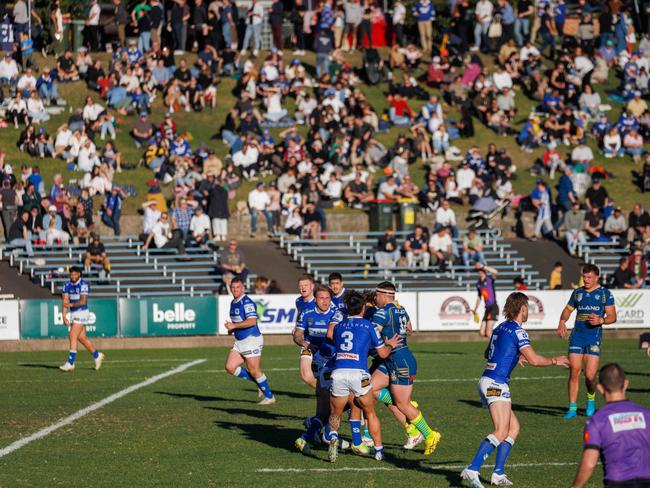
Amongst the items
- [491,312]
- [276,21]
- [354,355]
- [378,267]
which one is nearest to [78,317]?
[491,312]

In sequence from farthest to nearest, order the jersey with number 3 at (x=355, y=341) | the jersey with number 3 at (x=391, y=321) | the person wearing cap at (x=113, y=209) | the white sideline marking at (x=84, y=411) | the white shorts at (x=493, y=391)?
the person wearing cap at (x=113, y=209) → the white sideline marking at (x=84, y=411) → the jersey with number 3 at (x=391, y=321) → the jersey with number 3 at (x=355, y=341) → the white shorts at (x=493, y=391)

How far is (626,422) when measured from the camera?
803 cm

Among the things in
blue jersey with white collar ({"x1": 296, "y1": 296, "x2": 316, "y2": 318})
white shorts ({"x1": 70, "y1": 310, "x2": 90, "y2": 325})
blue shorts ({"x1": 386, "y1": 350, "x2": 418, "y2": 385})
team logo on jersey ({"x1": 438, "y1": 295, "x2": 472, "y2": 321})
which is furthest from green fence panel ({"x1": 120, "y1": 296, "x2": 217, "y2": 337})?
blue shorts ({"x1": 386, "y1": 350, "x2": 418, "y2": 385})

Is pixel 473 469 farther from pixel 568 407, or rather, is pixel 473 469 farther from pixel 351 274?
pixel 351 274

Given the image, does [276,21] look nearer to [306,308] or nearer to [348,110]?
[348,110]

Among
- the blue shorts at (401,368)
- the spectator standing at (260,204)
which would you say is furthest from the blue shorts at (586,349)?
the spectator standing at (260,204)

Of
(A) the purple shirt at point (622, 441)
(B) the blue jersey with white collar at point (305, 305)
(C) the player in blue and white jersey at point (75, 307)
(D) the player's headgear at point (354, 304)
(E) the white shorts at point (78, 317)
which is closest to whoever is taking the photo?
(A) the purple shirt at point (622, 441)

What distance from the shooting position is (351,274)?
33562 mm

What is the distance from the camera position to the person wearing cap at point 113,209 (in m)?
34.8

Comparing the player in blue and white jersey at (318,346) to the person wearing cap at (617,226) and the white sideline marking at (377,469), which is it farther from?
the person wearing cap at (617,226)

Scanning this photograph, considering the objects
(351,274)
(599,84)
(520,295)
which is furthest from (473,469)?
(599,84)

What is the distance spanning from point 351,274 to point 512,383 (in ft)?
41.1

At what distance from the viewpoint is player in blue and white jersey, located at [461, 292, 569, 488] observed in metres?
11.9

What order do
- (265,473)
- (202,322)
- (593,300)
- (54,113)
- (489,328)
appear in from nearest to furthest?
(265,473) → (593,300) → (489,328) → (202,322) → (54,113)
